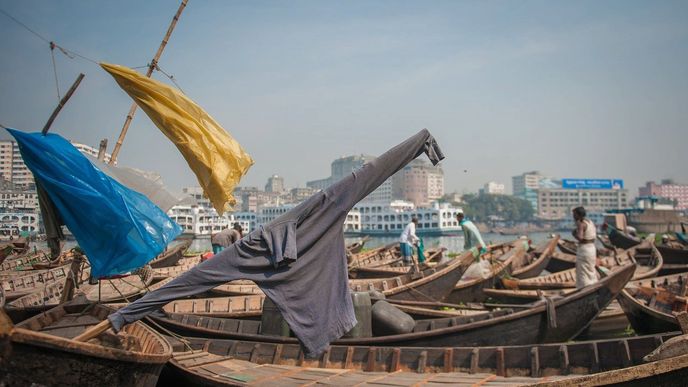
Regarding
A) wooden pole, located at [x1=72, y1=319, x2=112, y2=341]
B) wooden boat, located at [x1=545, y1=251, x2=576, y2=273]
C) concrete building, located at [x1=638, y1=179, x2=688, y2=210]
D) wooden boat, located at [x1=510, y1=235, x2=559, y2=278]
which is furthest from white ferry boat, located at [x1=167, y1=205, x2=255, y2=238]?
concrete building, located at [x1=638, y1=179, x2=688, y2=210]

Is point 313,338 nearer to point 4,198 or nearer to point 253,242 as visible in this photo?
point 253,242

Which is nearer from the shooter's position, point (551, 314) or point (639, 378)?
point (639, 378)

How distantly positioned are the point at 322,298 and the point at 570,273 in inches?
475

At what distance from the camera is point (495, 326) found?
730 centimetres

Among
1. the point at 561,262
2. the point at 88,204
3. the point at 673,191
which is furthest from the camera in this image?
the point at 673,191

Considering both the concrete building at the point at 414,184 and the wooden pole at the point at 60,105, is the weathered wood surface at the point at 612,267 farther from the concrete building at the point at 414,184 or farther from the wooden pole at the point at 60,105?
the concrete building at the point at 414,184

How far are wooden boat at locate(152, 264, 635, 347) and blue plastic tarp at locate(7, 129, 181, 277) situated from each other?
1.65 m

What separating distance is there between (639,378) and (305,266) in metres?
2.89

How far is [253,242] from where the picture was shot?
496 centimetres

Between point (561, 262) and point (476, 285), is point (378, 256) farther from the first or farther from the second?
point (476, 285)

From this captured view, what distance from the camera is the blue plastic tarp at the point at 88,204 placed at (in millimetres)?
6070

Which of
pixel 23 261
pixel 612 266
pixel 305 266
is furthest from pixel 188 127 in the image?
pixel 612 266

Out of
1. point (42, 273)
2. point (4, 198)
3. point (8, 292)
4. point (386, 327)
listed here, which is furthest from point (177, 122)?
point (42, 273)

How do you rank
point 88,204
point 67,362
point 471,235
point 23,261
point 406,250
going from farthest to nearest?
1. point 406,250
2. point 23,261
3. point 471,235
4. point 88,204
5. point 67,362
